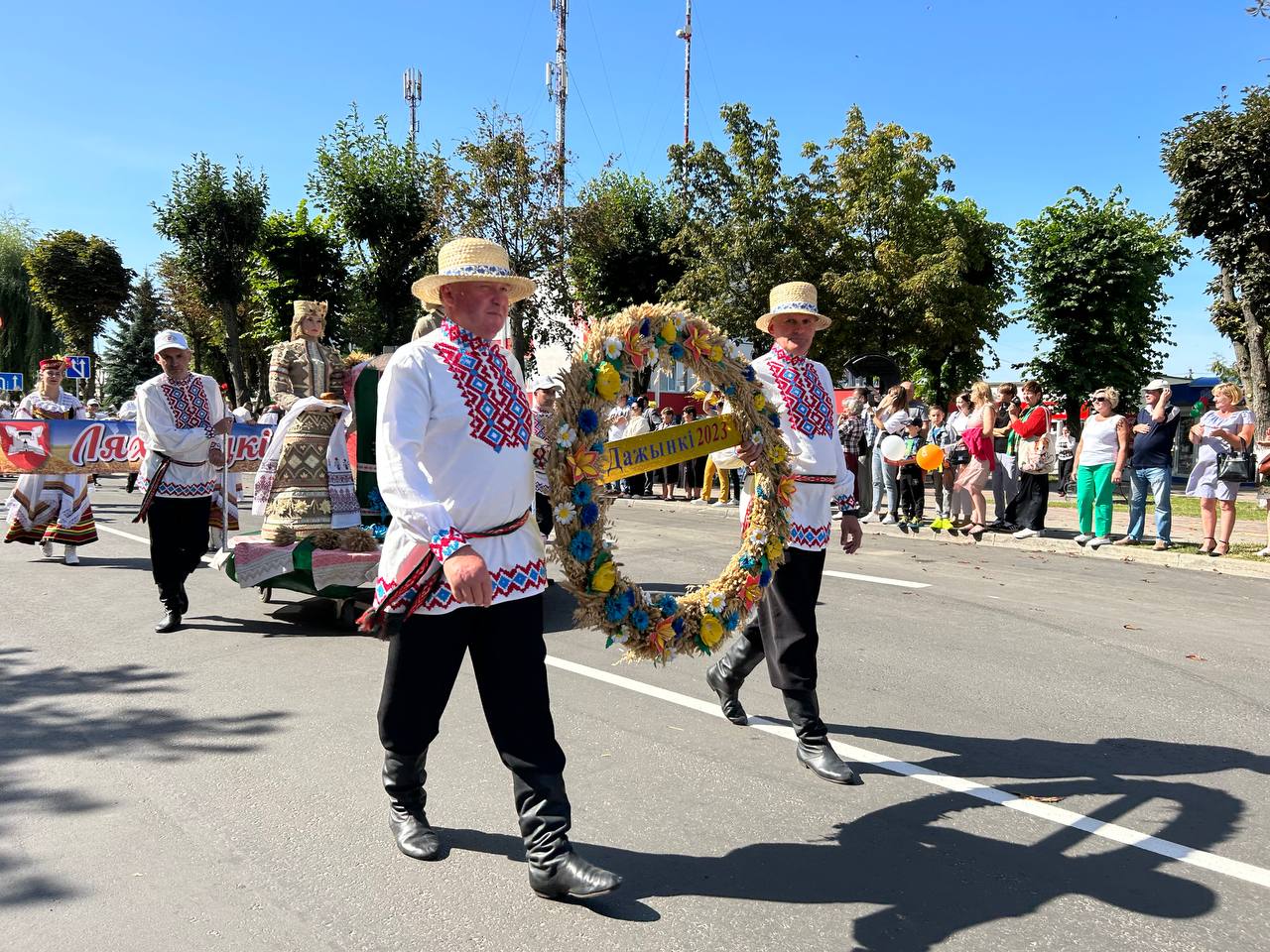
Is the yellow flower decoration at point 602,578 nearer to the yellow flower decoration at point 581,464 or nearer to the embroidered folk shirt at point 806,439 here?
the yellow flower decoration at point 581,464

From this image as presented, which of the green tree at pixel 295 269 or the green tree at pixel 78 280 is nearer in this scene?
the green tree at pixel 295 269

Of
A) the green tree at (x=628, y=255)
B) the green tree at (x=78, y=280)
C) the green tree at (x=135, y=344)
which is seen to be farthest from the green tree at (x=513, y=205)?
the green tree at (x=135, y=344)

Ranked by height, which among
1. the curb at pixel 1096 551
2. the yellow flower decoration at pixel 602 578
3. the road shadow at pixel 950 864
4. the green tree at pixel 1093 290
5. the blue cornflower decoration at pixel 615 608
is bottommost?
the road shadow at pixel 950 864

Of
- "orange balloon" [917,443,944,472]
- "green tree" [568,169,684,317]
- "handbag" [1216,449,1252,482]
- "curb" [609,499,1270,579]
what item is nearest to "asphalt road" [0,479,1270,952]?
"curb" [609,499,1270,579]

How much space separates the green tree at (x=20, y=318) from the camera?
5050 centimetres

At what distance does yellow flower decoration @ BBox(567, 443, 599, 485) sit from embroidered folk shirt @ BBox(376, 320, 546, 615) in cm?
20

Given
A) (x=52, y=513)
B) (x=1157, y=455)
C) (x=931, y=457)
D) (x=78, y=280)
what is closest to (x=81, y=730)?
(x=52, y=513)

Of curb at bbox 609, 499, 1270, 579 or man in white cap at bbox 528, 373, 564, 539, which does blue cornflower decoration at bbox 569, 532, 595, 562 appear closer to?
man in white cap at bbox 528, 373, 564, 539

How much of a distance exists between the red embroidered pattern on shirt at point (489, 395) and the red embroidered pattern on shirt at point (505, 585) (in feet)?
1.40

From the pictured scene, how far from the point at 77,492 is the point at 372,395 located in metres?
6.24

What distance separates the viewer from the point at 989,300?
1031 inches

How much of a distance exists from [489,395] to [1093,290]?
28.6 meters

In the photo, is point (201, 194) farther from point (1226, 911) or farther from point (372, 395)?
point (1226, 911)

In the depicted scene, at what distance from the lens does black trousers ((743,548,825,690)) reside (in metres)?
4.36
